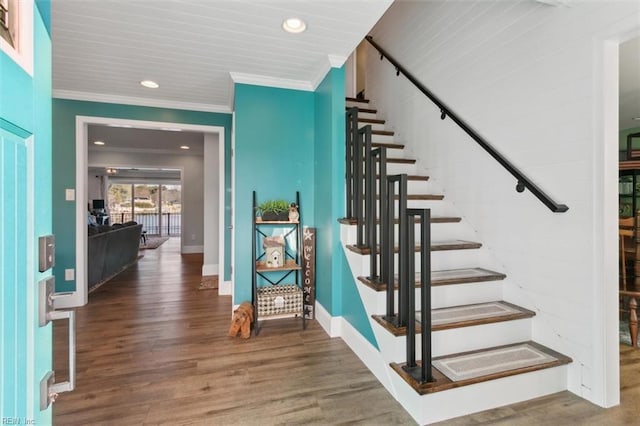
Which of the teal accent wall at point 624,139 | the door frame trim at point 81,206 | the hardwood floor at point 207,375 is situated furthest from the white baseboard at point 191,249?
the teal accent wall at point 624,139

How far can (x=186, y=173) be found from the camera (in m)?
7.69

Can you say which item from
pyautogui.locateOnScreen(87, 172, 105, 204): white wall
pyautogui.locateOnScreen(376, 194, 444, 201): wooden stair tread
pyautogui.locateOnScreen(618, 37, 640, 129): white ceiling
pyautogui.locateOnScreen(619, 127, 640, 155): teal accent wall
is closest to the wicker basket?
pyautogui.locateOnScreen(376, 194, 444, 201): wooden stair tread

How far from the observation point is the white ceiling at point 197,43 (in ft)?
6.57

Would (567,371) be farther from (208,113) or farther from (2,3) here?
(208,113)

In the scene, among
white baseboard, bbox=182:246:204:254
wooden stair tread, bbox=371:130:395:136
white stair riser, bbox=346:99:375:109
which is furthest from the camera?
white baseboard, bbox=182:246:204:254

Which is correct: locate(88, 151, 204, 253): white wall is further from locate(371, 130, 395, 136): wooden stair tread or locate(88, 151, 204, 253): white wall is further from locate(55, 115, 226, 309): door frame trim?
locate(371, 130, 395, 136): wooden stair tread

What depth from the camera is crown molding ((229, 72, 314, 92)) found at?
296cm

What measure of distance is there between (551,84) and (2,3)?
2.50 metres

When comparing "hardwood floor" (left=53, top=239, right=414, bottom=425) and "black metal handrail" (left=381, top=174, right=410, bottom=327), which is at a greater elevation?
"black metal handrail" (left=381, top=174, right=410, bottom=327)

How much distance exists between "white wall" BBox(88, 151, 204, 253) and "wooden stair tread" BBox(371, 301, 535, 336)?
686cm

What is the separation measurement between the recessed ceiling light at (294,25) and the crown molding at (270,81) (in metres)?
0.79

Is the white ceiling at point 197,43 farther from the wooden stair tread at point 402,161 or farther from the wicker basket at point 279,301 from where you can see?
the wicker basket at point 279,301

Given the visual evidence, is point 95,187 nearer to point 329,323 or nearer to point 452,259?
point 329,323

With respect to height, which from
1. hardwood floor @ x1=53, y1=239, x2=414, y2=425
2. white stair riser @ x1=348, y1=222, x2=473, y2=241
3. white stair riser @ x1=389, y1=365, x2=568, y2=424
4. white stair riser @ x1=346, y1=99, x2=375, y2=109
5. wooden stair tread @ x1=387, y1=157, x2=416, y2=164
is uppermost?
white stair riser @ x1=346, y1=99, x2=375, y2=109
